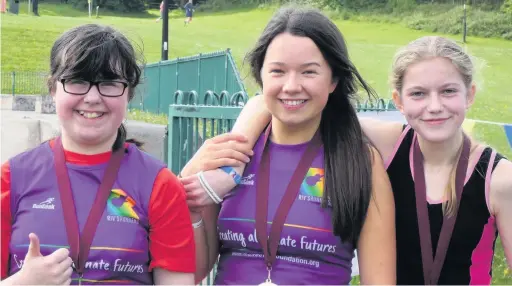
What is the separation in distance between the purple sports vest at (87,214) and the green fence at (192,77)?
8453mm

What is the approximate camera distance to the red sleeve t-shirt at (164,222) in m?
2.37

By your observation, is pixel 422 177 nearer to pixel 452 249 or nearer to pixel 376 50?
pixel 452 249

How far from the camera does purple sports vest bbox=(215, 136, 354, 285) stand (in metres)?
2.53

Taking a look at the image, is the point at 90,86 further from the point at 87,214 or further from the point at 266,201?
the point at 266,201

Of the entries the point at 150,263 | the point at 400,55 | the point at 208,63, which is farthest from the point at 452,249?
the point at 208,63

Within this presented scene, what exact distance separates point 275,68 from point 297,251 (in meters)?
0.69

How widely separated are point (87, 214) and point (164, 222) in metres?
0.27

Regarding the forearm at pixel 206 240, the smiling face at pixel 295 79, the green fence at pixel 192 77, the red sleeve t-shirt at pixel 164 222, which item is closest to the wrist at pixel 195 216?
the forearm at pixel 206 240

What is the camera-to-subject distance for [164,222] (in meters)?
2.41

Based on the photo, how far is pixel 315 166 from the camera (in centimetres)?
264

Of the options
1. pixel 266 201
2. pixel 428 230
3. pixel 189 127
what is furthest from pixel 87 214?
pixel 189 127

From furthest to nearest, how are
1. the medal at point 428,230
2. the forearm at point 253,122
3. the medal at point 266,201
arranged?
the forearm at point 253,122, the medal at point 428,230, the medal at point 266,201

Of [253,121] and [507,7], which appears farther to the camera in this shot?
[507,7]

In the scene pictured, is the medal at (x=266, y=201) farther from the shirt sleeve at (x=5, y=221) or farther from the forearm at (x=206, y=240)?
the shirt sleeve at (x=5, y=221)
